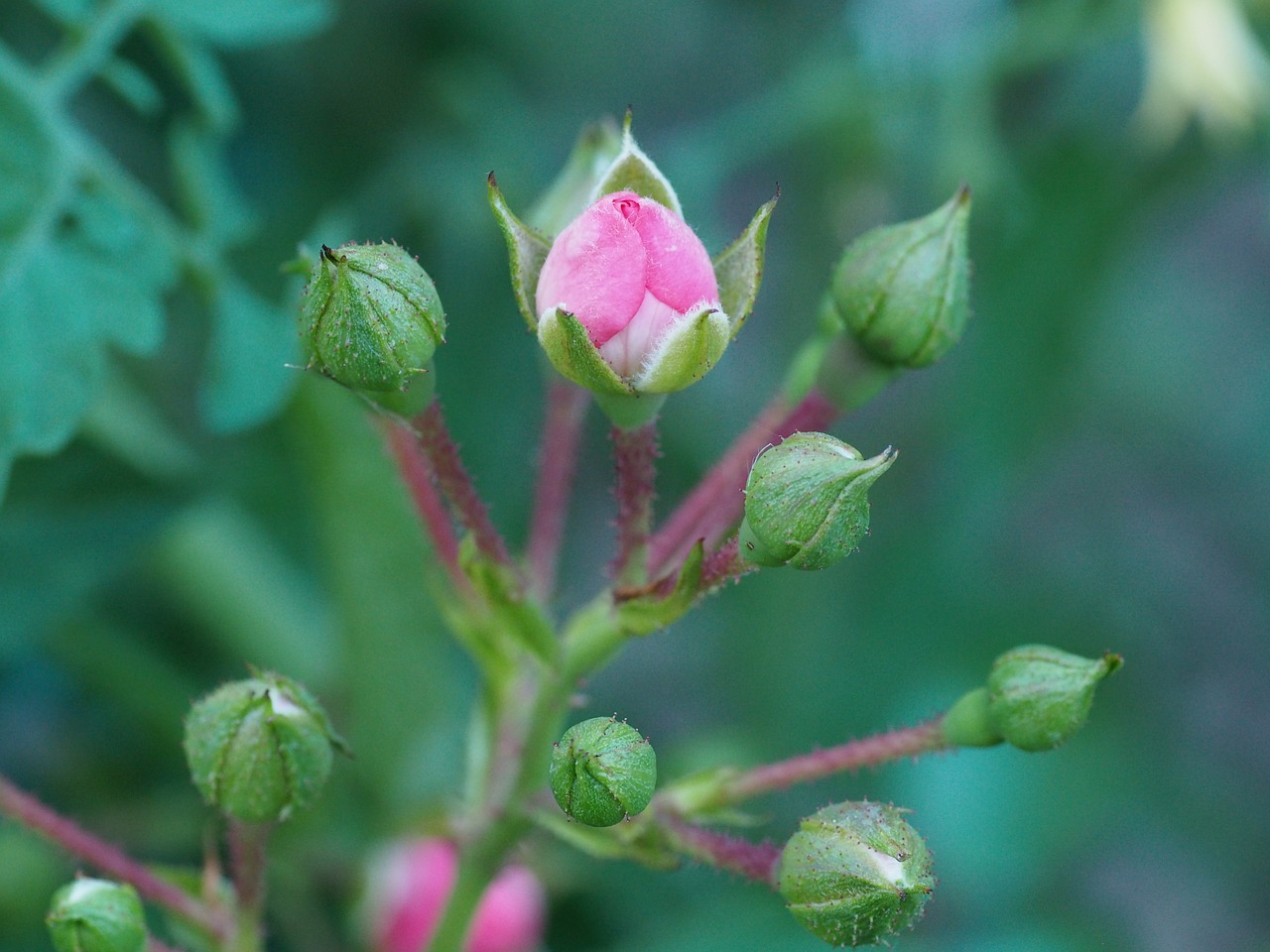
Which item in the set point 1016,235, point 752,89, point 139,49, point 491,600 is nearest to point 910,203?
point 1016,235

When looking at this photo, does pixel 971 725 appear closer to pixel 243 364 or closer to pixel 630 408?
pixel 630 408

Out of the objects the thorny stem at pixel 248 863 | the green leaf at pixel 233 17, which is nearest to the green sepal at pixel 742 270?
the thorny stem at pixel 248 863

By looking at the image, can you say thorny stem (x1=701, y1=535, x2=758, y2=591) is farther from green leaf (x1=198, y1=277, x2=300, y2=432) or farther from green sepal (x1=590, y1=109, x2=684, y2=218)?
green leaf (x1=198, y1=277, x2=300, y2=432)

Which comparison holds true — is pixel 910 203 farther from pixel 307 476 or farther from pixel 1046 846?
→ pixel 307 476

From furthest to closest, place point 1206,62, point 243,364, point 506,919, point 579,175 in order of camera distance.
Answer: point 1206,62 → point 506,919 → point 243,364 → point 579,175

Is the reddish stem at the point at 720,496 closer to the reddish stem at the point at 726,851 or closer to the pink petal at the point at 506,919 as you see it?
the reddish stem at the point at 726,851

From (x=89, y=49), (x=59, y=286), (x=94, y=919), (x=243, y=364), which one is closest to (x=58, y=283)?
(x=59, y=286)
